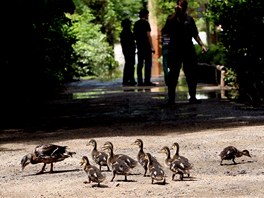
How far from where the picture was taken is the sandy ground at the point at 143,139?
10719 mm

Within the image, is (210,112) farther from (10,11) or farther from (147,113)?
(10,11)

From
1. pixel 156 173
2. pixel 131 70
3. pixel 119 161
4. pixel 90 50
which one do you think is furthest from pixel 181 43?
pixel 90 50

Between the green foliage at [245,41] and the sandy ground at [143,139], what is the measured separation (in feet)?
2.36

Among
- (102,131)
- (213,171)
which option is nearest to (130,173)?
(213,171)

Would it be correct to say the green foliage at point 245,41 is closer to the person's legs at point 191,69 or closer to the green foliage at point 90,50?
the person's legs at point 191,69

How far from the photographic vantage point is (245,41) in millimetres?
22031

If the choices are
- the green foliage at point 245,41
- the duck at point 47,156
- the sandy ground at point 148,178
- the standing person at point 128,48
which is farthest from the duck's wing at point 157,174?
the standing person at point 128,48

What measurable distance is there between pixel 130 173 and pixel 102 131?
4781mm

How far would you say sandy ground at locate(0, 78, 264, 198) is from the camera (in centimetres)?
1072

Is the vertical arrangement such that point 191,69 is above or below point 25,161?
above

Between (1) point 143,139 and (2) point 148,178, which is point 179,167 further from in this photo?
(1) point 143,139

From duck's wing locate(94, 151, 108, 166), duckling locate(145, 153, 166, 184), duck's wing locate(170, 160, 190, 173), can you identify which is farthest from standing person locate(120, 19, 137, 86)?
duckling locate(145, 153, 166, 184)

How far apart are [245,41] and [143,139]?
24.9 feet

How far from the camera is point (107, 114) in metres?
20.3
